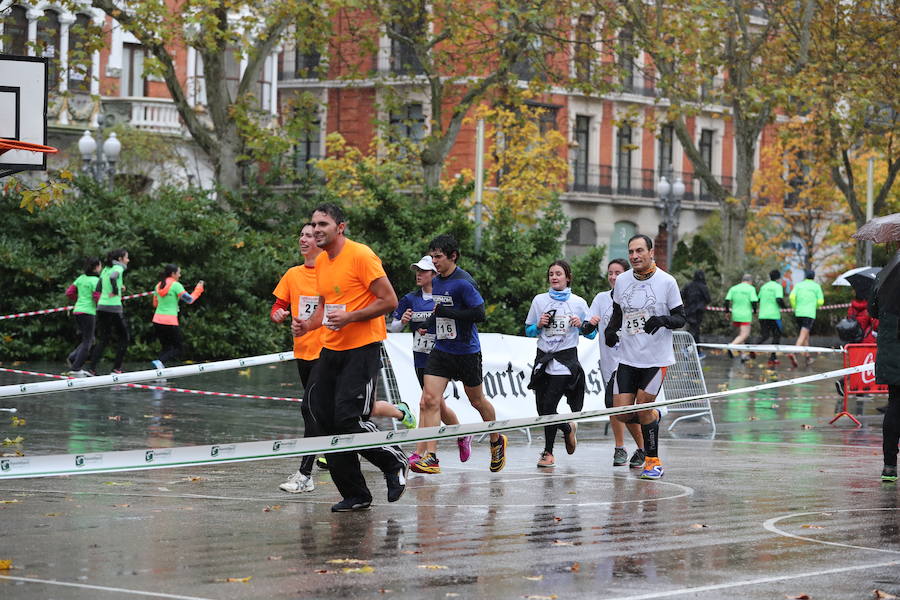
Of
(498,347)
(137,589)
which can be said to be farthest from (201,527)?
(498,347)

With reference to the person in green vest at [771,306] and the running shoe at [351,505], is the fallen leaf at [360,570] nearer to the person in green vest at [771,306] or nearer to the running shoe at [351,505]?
the running shoe at [351,505]

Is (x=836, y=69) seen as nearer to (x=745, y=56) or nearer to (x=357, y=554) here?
(x=745, y=56)

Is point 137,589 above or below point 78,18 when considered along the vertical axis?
below

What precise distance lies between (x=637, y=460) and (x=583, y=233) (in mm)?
51308

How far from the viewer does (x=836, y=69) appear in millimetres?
34281

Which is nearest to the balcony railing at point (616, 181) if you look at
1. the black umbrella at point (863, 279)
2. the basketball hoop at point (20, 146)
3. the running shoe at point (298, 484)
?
the black umbrella at point (863, 279)

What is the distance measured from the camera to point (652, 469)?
11570 millimetres

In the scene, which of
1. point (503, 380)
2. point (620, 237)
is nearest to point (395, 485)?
point (503, 380)

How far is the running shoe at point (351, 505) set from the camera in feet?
30.4

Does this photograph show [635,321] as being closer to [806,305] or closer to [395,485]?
[395,485]

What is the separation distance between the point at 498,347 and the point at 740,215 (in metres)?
23.9

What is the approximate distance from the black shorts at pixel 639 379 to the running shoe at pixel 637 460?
76cm

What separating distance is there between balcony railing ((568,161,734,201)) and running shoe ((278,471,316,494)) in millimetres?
52893

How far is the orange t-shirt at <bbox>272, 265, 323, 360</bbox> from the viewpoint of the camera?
10.7 m
